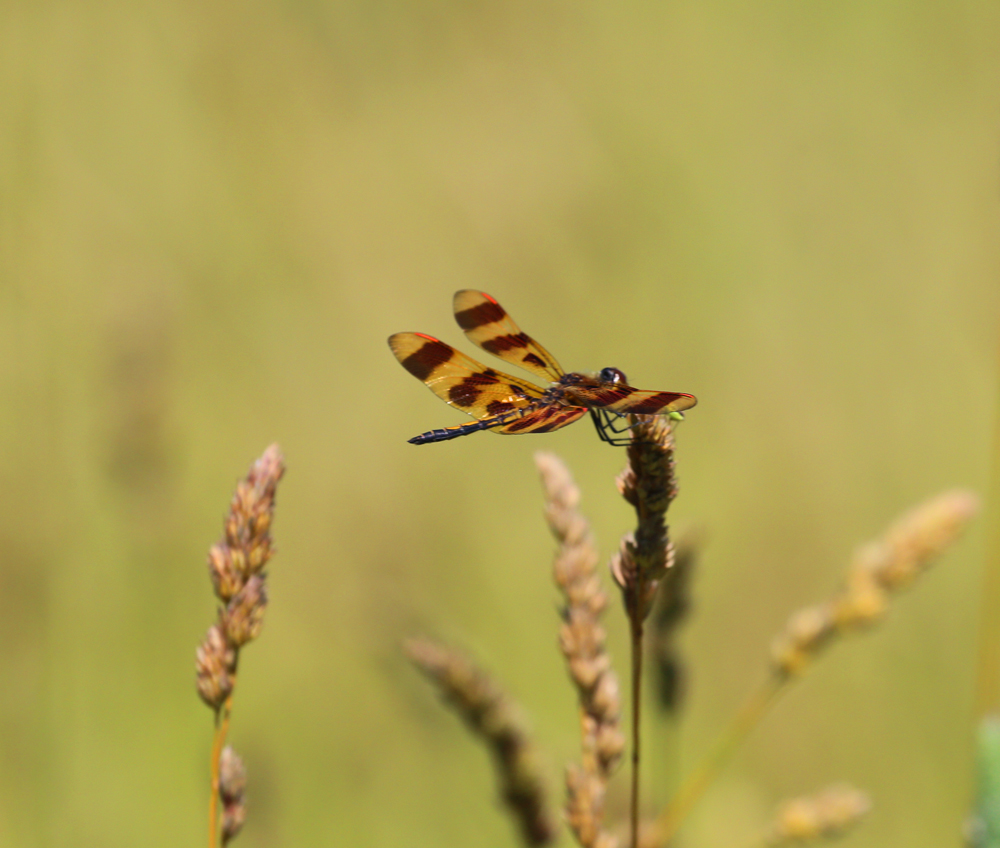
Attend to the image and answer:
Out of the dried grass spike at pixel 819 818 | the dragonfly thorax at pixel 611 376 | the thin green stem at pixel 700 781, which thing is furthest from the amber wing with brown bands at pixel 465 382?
the dried grass spike at pixel 819 818

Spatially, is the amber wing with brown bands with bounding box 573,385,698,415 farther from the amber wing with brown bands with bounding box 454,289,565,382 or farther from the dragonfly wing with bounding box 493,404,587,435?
the amber wing with brown bands with bounding box 454,289,565,382

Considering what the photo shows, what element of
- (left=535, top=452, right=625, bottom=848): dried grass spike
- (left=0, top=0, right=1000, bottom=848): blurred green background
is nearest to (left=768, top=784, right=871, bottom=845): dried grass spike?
(left=0, top=0, right=1000, bottom=848): blurred green background

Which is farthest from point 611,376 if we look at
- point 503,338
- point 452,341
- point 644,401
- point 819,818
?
point 452,341

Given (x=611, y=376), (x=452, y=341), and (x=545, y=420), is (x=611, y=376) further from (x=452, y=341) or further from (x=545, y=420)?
(x=452, y=341)

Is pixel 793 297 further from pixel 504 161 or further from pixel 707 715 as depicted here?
pixel 707 715

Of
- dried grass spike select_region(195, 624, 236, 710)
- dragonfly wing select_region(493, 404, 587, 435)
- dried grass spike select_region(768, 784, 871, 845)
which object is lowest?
dried grass spike select_region(768, 784, 871, 845)

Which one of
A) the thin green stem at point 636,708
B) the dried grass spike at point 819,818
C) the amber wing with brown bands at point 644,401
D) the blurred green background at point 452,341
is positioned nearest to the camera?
the thin green stem at point 636,708

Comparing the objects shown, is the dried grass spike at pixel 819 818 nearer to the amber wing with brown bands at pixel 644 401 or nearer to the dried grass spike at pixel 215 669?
the amber wing with brown bands at pixel 644 401
